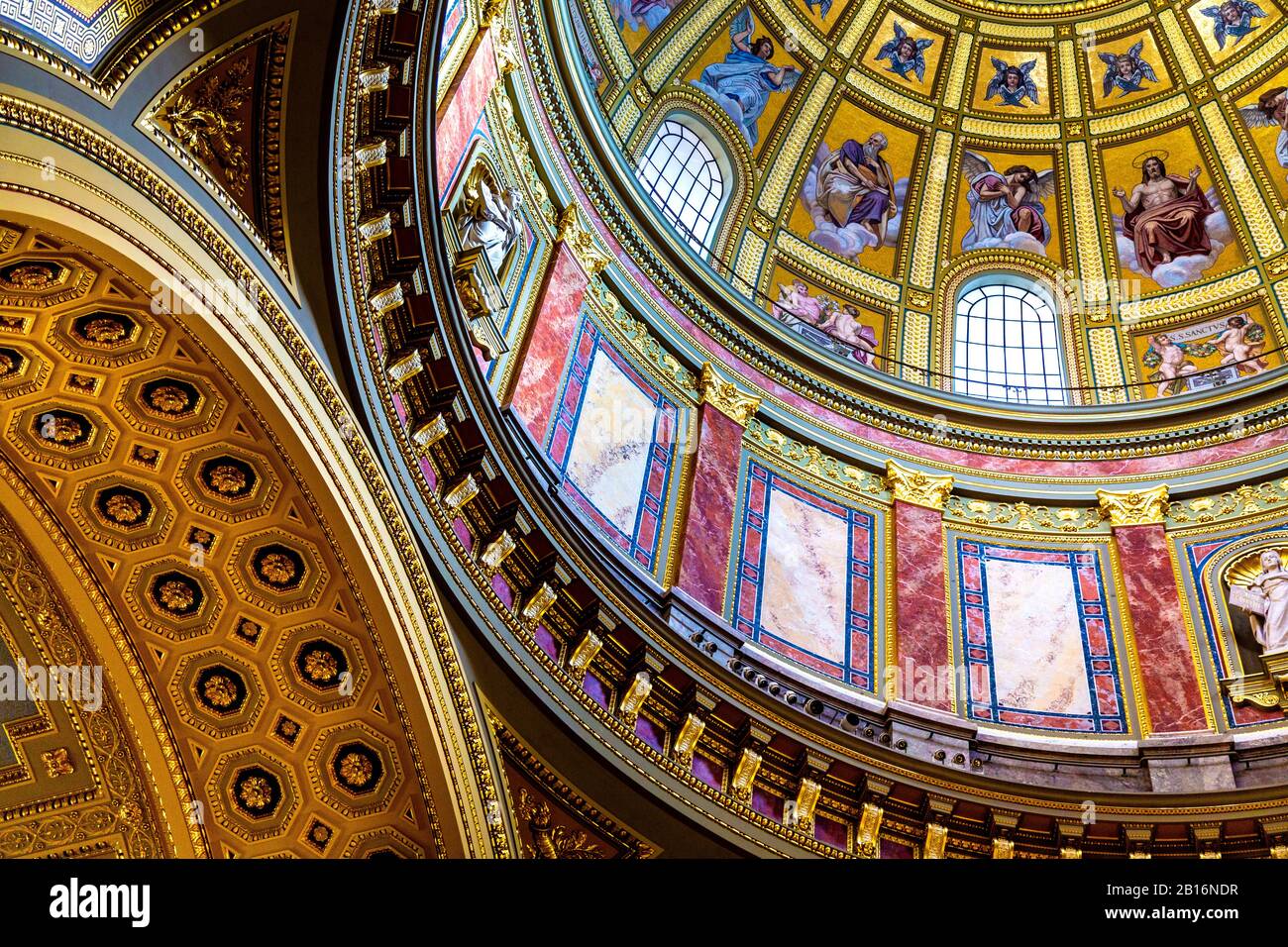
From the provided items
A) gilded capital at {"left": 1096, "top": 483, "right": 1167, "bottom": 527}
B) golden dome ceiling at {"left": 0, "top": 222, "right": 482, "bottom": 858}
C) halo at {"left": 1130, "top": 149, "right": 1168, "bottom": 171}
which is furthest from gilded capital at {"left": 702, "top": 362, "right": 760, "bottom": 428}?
halo at {"left": 1130, "top": 149, "right": 1168, "bottom": 171}

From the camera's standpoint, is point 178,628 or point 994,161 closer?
point 178,628

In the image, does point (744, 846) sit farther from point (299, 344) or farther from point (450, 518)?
point (299, 344)

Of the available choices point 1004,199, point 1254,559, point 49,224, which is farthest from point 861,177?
point 49,224

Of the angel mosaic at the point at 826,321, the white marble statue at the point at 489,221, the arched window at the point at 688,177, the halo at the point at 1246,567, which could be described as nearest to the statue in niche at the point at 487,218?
the white marble statue at the point at 489,221

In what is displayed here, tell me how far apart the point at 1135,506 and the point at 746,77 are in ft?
32.2

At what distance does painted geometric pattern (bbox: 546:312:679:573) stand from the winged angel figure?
731 cm

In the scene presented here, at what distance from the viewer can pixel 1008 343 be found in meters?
23.2

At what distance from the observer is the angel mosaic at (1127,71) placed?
82.4 ft

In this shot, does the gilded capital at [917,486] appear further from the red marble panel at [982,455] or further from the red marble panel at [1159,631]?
the red marble panel at [1159,631]

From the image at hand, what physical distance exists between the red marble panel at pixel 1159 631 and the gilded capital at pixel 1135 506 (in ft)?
0.41

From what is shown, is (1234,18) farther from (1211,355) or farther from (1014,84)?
(1211,355)

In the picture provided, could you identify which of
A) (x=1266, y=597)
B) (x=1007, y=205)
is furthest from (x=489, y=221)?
(x=1007, y=205)

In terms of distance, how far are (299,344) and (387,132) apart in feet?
7.28
